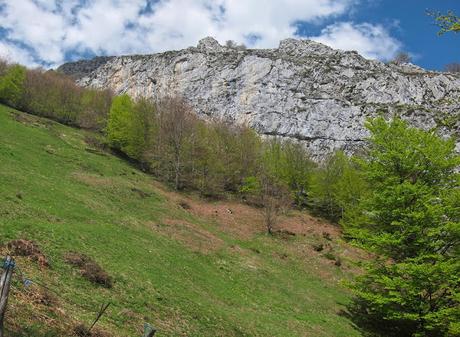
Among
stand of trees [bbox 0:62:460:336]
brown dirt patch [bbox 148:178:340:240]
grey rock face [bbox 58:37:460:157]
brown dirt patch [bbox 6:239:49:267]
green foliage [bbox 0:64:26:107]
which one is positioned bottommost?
brown dirt patch [bbox 6:239:49:267]

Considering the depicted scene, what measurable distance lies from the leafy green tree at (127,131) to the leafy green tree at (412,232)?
157ft

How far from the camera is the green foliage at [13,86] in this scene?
7844cm

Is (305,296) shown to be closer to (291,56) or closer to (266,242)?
(266,242)

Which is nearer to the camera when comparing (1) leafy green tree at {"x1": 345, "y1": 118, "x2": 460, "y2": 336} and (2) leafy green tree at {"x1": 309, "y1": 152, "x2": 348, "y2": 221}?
(1) leafy green tree at {"x1": 345, "y1": 118, "x2": 460, "y2": 336}

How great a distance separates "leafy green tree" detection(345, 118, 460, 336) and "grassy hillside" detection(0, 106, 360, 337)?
3.94 m

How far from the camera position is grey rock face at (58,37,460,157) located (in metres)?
127

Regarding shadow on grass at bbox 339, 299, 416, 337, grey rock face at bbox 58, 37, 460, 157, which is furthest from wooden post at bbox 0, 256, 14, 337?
grey rock face at bbox 58, 37, 460, 157

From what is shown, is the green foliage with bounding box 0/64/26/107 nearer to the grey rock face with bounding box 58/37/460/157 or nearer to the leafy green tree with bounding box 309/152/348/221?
the grey rock face with bounding box 58/37/460/157

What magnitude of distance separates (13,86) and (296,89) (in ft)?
282

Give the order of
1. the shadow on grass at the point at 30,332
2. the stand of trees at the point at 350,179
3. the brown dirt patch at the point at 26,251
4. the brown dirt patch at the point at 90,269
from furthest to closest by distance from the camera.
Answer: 1. the stand of trees at the point at 350,179
2. the brown dirt patch at the point at 90,269
3. the brown dirt patch at the point at 26,251
4. the shadow on grass at the point at 30,332

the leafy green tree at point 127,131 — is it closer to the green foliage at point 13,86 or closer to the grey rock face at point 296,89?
the green foliage at point 13,86

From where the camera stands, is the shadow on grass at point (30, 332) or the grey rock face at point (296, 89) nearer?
the shadow on grass at point (30, 332)

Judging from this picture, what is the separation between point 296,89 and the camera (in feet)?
451

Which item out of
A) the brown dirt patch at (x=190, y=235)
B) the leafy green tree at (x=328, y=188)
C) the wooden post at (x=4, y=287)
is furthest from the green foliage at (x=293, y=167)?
the wooden post at (x=4, y=287)
